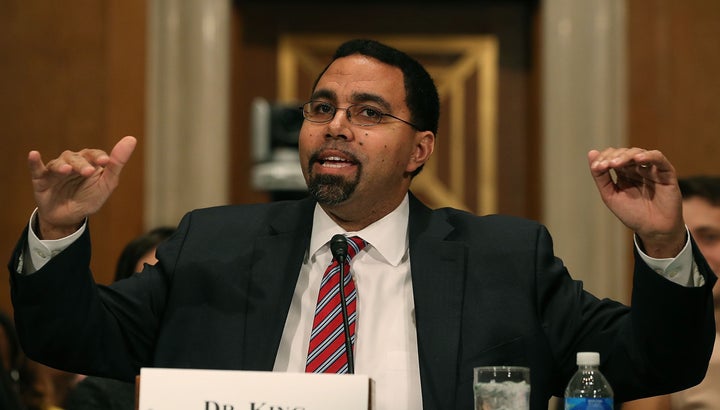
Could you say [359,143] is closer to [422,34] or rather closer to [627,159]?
[627,159]

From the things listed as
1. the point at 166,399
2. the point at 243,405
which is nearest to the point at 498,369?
the point at 243,405

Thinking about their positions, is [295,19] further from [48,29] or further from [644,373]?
[644,373]

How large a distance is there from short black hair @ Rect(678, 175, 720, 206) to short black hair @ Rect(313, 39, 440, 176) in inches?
37.8

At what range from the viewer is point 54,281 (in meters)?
2.42

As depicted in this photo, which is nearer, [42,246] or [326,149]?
[42,246]

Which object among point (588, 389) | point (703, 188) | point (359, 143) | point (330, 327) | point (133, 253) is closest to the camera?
point (588, 389)

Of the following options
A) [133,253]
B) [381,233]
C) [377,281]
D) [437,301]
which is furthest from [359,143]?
[133,253]

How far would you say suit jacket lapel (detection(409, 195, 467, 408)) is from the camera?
2568mm

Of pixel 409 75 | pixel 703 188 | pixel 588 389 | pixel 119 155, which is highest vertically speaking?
pixel 409 75

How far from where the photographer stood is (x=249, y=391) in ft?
6.39

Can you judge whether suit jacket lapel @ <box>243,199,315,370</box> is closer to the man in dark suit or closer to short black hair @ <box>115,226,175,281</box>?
the man in dark suit

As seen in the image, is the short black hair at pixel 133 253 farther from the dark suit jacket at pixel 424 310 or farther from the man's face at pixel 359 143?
the man's face at pixel 359 143

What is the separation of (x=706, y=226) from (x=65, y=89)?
2918mm

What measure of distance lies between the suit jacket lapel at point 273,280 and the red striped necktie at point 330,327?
0.32 feet
